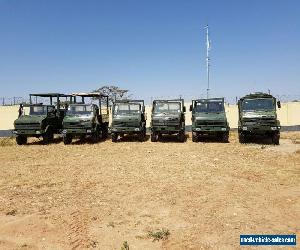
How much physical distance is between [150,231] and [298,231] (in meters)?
2.40

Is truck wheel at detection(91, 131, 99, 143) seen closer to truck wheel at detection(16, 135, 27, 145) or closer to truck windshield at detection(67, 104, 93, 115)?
truck windshield at detection(67, 104, 93, 115)

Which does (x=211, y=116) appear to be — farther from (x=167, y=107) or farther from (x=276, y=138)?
(x=276, y=138)

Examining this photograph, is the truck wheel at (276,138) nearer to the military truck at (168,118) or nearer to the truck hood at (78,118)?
the military truck at (168,118)

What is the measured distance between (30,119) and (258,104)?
11221 millimetres

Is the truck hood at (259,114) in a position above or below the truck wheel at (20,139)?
above

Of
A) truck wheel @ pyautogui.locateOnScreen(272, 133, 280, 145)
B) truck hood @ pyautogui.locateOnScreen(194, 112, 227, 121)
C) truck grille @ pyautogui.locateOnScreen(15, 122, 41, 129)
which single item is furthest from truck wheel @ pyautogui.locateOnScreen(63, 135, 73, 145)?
truck wheel @ pyautogui.locateOnScreen(272, 133, 280, 145)

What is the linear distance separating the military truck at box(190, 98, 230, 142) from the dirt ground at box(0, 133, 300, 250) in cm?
345

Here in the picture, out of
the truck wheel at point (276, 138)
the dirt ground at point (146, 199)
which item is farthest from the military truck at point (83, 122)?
the truck wheel at point (276, 138)

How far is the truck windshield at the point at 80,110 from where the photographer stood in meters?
16.9

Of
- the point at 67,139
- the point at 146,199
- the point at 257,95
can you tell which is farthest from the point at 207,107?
the point at 146,199

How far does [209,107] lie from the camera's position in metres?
17.0

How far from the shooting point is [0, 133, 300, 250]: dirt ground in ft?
17.4

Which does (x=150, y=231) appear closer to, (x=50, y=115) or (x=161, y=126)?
(x=161, y=126)

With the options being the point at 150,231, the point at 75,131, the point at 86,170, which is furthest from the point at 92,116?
the point at 150,231
